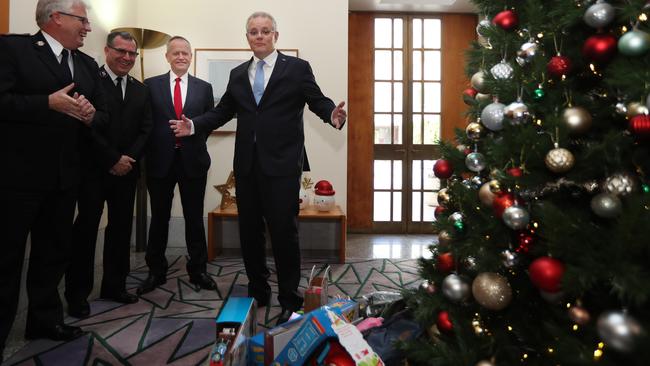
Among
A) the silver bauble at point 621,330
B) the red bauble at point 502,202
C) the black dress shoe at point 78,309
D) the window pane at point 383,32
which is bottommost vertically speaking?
the black dress shoe at point 78,309

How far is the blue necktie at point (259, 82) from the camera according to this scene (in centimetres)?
207

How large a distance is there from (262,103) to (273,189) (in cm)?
40

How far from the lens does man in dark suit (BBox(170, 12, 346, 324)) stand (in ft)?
6.53

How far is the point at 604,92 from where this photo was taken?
0.87 m

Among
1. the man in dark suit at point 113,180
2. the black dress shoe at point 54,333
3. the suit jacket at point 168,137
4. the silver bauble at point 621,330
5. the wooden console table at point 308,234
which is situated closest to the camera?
the silver bauble at point 621,330

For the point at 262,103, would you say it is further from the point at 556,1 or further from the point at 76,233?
the point at 556,1

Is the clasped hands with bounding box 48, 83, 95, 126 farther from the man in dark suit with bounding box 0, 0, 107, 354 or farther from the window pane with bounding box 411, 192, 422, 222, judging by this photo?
the window pane with bounding box 411, 192, 422, 222

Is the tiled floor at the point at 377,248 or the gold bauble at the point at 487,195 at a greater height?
the gold bauble at the point at 487,195

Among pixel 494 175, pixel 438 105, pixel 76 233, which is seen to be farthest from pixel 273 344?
pixel 438 105

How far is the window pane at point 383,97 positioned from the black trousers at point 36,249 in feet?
10.9

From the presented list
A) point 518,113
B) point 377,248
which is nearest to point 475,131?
point 518,113

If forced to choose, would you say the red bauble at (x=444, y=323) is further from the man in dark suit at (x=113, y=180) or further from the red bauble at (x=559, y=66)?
the man in dark suit at (x=113, y=180)

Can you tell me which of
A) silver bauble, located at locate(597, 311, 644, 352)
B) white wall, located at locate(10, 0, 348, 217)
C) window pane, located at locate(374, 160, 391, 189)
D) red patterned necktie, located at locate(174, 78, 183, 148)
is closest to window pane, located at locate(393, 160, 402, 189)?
window pane, located at locate(374, 160, 391, 189)

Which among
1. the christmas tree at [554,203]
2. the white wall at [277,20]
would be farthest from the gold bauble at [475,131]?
the white wall at [277,20]
